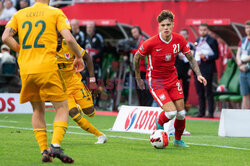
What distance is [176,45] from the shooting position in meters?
9.41

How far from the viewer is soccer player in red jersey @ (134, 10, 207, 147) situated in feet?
30.3

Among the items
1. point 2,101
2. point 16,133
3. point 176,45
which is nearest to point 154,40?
point 176,45

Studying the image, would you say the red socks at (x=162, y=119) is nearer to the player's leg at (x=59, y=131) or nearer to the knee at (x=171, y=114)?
the knee at (x=171, y=114)

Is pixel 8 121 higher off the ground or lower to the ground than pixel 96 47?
lower

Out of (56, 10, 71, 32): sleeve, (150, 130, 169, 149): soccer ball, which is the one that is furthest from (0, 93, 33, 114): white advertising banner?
(56, 10, 71, 32): sleeve

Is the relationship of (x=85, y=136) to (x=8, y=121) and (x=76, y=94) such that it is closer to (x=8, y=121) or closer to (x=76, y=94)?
(x=76, y=94)

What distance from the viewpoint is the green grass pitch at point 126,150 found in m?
7.35

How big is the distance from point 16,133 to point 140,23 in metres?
11.2

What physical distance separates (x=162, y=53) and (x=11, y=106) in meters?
8.03

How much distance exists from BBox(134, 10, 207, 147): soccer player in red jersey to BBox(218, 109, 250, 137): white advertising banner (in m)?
2.09

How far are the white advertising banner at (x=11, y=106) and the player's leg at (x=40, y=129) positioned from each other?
905 cm

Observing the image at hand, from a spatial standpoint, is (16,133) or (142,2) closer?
(16,133)

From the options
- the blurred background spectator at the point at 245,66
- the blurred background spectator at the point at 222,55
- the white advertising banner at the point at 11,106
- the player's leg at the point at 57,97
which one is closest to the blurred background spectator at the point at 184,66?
the blurred background spectator at the point at 245,66

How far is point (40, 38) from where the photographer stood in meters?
6.93
